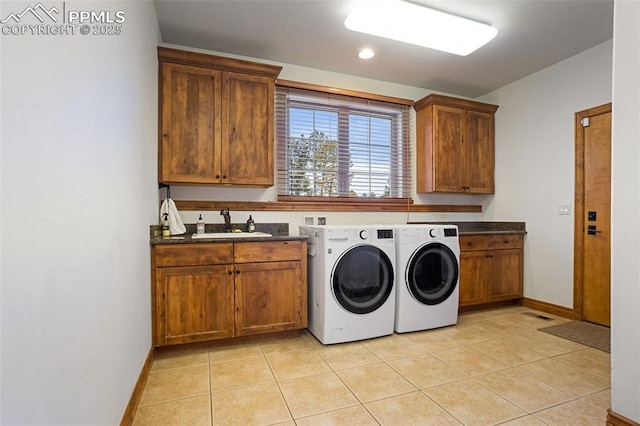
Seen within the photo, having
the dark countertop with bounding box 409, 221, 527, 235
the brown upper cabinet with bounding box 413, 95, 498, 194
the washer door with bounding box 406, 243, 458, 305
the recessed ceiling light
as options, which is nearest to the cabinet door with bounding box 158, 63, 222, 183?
the recessed ceiling light

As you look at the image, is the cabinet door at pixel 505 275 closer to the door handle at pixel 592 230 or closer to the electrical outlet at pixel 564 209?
the electrical outlet at pixel 564 209

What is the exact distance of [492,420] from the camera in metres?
1.65

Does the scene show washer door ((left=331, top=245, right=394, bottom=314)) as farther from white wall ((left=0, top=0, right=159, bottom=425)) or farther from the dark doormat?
the dark doormat

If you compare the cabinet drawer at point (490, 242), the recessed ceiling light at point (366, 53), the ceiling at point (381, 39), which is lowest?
the cabinet drawer at point (490, 242)

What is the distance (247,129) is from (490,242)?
288 centimetres

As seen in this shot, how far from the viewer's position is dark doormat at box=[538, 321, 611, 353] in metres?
2.63

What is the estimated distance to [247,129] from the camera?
2.89 m

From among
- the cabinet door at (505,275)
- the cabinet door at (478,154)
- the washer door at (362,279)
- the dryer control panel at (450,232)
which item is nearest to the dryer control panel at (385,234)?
the washer door at (362,279)

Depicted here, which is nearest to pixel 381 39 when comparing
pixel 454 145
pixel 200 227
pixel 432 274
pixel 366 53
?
pixel 366 53

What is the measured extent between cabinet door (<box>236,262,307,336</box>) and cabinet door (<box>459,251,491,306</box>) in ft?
5.91

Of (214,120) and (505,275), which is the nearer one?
(214,120)

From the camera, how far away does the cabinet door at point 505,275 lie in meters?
3.59

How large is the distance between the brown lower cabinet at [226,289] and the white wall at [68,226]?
59 cm

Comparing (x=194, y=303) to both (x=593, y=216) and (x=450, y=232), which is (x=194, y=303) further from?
(x=593, y=216)
